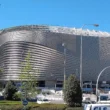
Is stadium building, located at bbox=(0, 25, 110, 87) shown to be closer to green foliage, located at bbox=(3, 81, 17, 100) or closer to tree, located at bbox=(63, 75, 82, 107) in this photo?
green foliage, located at bbox=(3, 81, 17, 100)

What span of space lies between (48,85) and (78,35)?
3109 cm

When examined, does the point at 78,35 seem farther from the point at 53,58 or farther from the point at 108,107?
the point at 108,107

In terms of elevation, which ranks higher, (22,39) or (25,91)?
(22,39)

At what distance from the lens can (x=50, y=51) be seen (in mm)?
159000

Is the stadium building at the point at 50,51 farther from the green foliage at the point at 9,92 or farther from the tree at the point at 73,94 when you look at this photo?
the tree at the point at 73,94

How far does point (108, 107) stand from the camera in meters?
18.0

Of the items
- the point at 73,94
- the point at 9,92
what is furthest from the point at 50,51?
the point at 73,94

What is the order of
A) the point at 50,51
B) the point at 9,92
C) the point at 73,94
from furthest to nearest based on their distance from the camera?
the point at 50,51 < the point at 9,92 < the point at 73,94

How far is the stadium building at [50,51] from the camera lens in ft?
519

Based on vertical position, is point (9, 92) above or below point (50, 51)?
below

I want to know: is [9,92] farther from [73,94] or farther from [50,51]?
[50,51]

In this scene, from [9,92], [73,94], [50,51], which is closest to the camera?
[73,94]

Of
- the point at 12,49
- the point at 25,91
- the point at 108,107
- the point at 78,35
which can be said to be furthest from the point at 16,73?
the point at 108,107

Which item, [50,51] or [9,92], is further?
[50,51]
